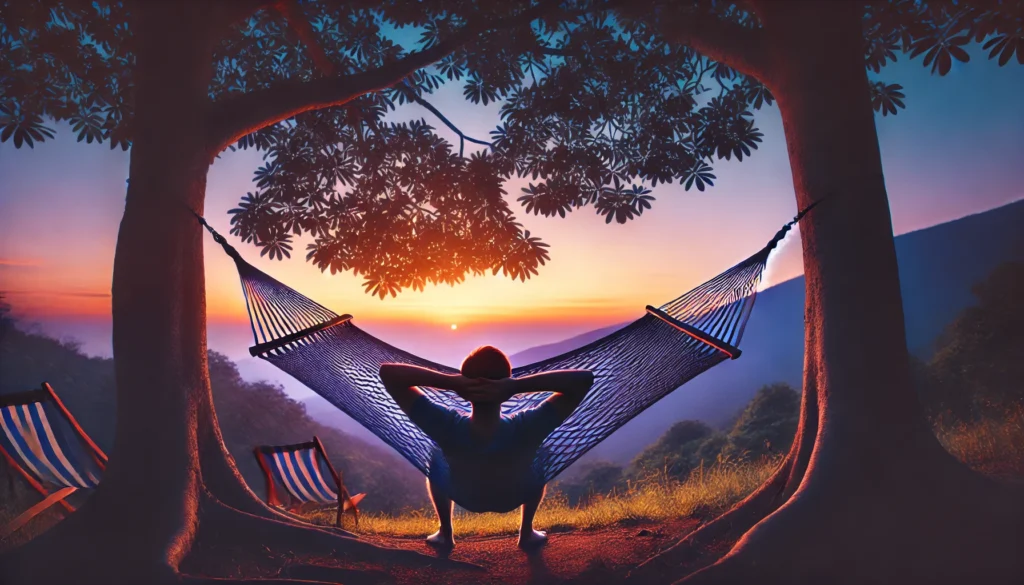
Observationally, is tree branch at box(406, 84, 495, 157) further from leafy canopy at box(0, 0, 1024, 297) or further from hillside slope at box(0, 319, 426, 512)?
hillside slope at box(0, 319, 426, 512)

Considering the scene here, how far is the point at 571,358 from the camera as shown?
2.41 meters

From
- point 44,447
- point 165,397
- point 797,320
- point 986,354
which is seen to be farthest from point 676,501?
point 797,320

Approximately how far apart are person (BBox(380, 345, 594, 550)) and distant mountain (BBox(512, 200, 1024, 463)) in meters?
7.35

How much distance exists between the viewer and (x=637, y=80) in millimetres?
3895

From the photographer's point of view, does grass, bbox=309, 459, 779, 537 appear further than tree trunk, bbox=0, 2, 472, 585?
Yes

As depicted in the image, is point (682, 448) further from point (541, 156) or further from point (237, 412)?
point (237, 412)

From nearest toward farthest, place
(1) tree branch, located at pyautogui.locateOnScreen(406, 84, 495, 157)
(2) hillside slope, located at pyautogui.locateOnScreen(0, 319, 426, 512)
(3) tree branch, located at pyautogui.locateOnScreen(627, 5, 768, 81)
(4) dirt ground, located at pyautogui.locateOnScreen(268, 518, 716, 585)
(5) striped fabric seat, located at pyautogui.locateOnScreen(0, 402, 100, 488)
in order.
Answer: (4) dirt ground, located at pyautogui.locateOnScreen(268, 518, 716, 585) < (5) striped fabric seat, located at pyautogui.locateOnScreen(0, 402, 100, 488) < (3) tree branch, located at pyautogui.locateOnScreen(627, 5, 768, 81) < (1) tree branch, located at pyautogui.locateOnScreen(406, 84, 495, 157) < (2) hillside slope, located at pyautogui.locateOnScreen(0, 319, 426, 512)

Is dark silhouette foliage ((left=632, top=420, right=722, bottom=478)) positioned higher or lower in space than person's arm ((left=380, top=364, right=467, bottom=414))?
lower

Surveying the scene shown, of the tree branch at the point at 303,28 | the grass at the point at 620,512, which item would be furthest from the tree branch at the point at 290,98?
the grass at the point at 620,512

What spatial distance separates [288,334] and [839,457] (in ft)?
6.38

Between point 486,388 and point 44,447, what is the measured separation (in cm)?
175

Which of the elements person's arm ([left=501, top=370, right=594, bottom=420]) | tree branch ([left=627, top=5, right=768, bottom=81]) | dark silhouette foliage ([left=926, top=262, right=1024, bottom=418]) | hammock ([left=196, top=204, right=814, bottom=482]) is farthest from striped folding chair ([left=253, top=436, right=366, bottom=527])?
dark silhouette foliage ([left=926, top=262, right=1024, bottom=418])

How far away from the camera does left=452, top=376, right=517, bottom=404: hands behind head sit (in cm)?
191

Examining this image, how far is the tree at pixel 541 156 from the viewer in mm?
1960
